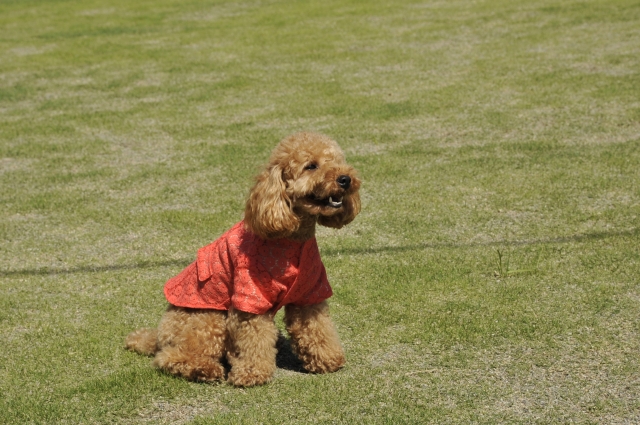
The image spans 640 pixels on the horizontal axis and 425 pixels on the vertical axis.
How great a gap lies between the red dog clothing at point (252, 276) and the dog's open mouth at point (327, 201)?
22 centimetres

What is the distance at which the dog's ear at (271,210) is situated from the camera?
12.0 feet

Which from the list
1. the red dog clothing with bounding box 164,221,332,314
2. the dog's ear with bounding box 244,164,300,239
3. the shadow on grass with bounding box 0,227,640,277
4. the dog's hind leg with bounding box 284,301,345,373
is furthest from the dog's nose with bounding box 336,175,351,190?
the shadow on grass with bounding box 0,227,640,277

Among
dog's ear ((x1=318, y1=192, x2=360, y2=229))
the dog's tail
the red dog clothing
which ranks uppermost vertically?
dog's ear ((x1=318, y1=192, x2=360, y2=229))

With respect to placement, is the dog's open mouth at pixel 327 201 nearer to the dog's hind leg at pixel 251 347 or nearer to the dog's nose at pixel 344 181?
the dog's nose at pixel 344 181

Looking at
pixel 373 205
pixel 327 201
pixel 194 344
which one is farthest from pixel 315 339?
pixel 373 205

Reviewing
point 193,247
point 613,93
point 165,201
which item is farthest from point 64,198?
point 613,93

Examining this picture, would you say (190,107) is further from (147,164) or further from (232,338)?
(232,338)

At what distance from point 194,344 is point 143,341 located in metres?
0.48

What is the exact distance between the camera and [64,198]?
273 inches

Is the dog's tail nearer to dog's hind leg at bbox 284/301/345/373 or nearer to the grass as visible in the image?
the grass

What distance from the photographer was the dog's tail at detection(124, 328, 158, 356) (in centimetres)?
426

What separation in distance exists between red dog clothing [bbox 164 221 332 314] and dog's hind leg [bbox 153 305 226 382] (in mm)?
59

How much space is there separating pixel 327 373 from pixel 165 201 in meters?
3.14

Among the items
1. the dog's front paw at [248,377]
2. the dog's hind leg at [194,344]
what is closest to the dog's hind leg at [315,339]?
the dog's front paw at [248,377]
